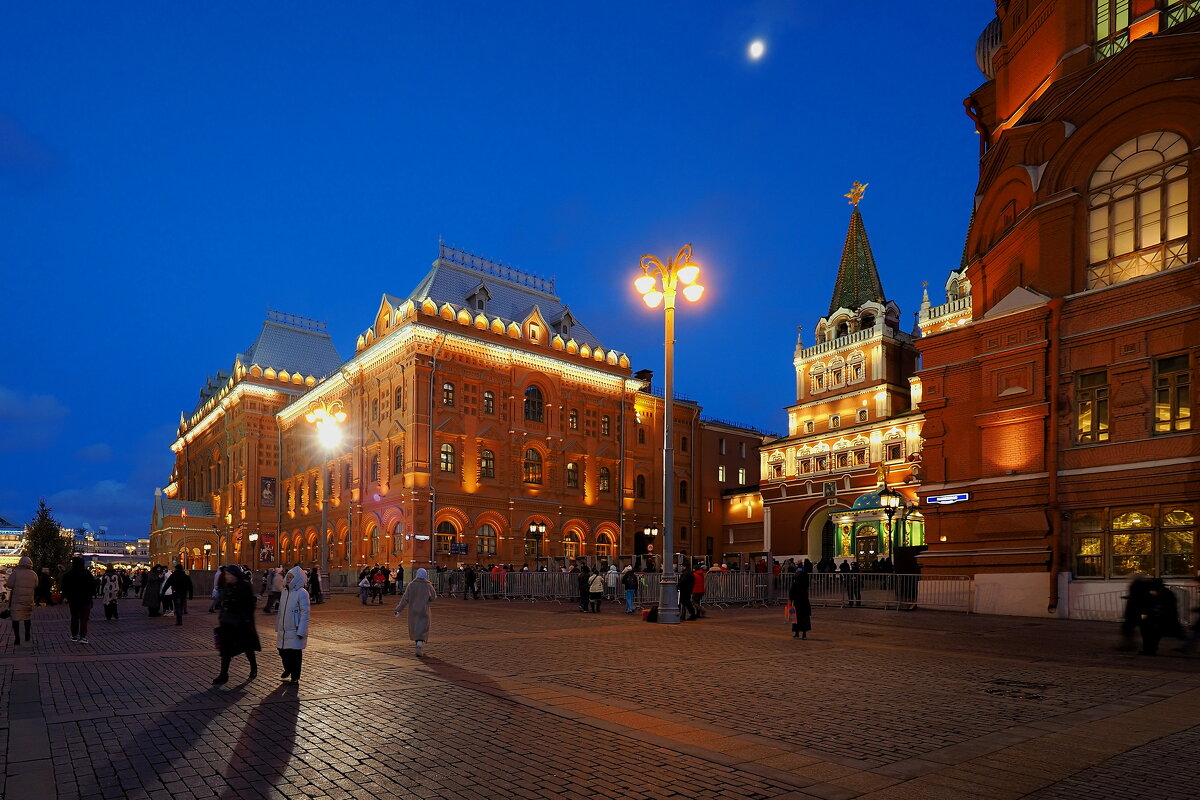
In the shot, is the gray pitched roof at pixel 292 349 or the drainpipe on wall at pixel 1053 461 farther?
the gray pitched roof at pixel 292 349

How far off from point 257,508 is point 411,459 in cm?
2639

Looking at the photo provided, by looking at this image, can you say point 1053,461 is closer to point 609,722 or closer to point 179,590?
point 609,722

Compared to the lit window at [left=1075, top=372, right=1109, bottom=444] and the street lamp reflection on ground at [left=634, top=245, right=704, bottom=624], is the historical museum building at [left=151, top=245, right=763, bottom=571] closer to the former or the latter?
the street lamp reflection on ground at [left=634, top=245, right=704, bottom=624]

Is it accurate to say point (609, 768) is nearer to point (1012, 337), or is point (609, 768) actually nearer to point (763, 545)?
point (1012, 337)

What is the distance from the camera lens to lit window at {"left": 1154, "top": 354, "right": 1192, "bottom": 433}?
22.2m

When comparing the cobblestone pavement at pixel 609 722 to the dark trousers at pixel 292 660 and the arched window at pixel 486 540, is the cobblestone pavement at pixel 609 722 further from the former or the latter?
the arched window at pixel 486 540

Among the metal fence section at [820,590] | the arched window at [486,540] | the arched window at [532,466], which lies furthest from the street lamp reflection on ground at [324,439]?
the arched window at [532,466]

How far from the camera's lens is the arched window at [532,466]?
5203 centimetres

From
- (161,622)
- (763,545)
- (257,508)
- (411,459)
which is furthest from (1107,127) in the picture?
(257,508)

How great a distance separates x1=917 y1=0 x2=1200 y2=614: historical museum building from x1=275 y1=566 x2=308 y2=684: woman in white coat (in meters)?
21.2

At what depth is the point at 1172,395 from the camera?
22.6 metres

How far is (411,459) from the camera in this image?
4606 centimetres

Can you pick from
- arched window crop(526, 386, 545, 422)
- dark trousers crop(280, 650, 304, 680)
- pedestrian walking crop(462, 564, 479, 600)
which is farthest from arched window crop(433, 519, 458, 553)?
dark trousers crop(280, 650, 304, 680)

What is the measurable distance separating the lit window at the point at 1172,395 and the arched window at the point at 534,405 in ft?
116
